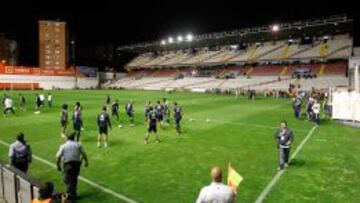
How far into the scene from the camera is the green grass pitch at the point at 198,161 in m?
10.4

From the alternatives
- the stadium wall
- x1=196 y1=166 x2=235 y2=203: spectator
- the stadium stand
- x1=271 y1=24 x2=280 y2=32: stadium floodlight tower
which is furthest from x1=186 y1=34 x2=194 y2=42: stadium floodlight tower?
x1=196 y1=166 x2=235 y2=203: spectator

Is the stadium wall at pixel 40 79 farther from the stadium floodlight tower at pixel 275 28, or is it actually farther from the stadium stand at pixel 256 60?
the stadium floodlight tower at pixel 275 28

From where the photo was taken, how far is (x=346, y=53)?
6525cm

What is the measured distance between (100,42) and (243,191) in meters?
105

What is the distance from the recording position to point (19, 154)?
9844 millimetres

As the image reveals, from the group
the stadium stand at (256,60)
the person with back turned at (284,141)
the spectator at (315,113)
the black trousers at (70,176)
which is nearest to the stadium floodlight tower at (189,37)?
the stadium stand at (256,60)

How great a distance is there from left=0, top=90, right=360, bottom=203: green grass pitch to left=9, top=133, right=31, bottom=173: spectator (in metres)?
1.30

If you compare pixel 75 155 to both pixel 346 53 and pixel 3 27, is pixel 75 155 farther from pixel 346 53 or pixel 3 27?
pixel 3 27

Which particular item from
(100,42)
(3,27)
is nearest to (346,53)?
(100,42)

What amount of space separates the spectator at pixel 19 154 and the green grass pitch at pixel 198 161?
4.27 feet

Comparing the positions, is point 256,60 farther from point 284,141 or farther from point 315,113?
point 284,141

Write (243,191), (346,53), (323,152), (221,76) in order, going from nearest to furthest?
1. (243,191)
2. (323,152)
3. (346,53)
4. (221,76)

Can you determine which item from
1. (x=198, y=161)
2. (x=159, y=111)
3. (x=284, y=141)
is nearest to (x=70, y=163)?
(x=198, y=161)

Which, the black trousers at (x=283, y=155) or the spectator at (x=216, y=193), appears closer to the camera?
the spectator at (x=216, y=193)
